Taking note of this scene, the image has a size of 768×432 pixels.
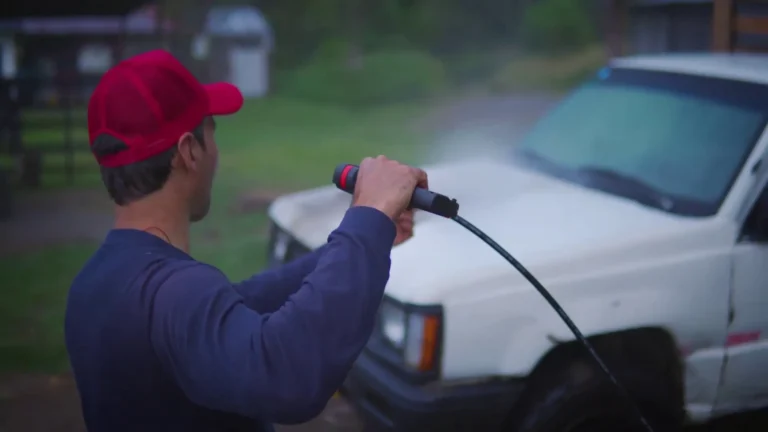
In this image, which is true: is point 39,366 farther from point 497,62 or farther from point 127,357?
point 497,62

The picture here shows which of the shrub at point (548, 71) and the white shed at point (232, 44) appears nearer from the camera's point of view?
Answer: the shrub at point (548, 71)

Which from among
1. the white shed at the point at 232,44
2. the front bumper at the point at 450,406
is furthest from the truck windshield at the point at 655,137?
the white shed at the point at 232,44

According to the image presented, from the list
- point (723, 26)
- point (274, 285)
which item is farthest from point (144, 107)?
point (723, 26)

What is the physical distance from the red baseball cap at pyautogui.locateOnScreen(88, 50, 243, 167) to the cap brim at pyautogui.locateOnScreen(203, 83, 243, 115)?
72 millimetres

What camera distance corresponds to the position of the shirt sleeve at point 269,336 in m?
1.32

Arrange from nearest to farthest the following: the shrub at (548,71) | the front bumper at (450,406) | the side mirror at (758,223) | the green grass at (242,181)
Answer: the front bumper at (450,406) → the side mirror at (758,223) → the green grass at (242,181) → the shrub at (548,71)

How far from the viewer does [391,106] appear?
20.2 meters

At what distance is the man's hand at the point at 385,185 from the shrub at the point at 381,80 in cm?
1912

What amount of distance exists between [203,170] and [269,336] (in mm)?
→ 383

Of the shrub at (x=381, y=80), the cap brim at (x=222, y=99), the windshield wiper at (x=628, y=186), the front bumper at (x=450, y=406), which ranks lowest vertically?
the shrub at (x=381, y=80)

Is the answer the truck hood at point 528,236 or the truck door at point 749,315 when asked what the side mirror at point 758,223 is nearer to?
the truck door at point 749,315

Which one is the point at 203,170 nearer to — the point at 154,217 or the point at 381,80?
the point at 154,217

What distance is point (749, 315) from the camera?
10.0 feet

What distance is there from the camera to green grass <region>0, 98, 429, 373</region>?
18.4ft
